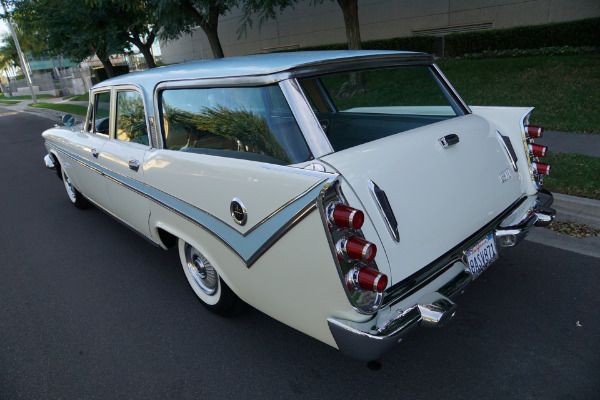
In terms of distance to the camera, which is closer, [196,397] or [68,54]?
[196,397]

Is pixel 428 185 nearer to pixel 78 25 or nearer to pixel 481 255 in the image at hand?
pixel 481 255

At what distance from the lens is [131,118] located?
11.8 ft

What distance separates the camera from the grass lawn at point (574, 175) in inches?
175

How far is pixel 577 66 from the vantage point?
9688 mm

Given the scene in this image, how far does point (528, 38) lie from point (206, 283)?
12.9m

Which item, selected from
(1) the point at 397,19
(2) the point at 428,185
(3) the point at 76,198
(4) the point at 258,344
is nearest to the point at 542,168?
(2) the point at 428,185

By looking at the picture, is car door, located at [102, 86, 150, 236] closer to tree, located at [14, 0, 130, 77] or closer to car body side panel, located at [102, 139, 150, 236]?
car body side panel, located at [102, 139, 150, 236]

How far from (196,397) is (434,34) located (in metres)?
16.1

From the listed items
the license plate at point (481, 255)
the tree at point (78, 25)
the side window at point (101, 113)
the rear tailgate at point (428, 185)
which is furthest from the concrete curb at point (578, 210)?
the tree at point (78, 25)

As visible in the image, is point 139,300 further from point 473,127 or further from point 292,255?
point 473,127

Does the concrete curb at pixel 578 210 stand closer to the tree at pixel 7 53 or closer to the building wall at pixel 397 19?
the building wall at pixel 397 19

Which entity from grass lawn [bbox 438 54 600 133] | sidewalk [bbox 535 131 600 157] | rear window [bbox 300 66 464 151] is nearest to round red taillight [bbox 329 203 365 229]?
rear window [bbox 300 66 464 151]

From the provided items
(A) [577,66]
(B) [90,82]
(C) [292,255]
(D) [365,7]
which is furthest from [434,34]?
(B) [90,82]

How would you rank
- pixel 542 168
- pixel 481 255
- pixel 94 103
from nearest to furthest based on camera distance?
pixel 481 255, pixel 542 168, pixel 94 103
